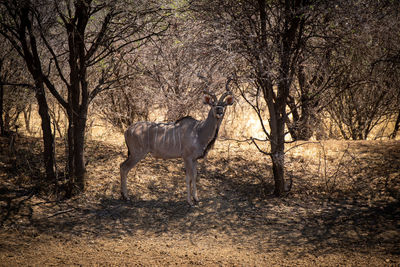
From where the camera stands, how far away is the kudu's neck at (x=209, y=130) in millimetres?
6480

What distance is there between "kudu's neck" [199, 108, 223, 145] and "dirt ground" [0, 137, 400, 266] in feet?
3.38

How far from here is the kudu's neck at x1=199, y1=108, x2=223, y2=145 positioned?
648cm

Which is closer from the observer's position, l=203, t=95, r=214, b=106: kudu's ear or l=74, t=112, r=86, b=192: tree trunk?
l=203, t=95, r=214, b=106: kudu's ear

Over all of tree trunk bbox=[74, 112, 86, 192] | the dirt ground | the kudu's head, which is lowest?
the dirt ground

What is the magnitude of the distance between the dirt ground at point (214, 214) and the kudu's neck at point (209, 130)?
1029mm

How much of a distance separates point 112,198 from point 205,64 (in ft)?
9.32

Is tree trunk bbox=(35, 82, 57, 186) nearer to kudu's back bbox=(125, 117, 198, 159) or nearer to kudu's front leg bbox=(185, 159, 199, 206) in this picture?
kudu's back bbox=(125, 117, 198, 159)

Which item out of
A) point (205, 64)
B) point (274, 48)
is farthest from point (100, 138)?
point (274, 48)

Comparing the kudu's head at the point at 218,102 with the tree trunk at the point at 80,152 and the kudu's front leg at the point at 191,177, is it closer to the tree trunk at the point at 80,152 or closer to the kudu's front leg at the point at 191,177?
the kudu's front leg at the point at 191,177

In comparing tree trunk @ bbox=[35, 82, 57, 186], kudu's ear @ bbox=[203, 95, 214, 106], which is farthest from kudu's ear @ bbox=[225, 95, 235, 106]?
tree trunk @ bbox=[35, 82, 57, 186]

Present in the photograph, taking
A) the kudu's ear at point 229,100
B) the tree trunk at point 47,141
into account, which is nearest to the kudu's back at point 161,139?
the kudu's ear at point 229,100

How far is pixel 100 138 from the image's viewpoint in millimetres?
10102

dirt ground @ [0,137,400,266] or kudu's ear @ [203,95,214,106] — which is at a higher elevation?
kudu's ear @ [203,95,214,106]

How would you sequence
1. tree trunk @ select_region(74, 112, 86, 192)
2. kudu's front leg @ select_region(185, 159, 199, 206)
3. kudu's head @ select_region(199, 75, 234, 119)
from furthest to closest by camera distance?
tree trunk @ select_region(74, 112, 86, 192), kudu's front leg @ select_region(185, 159, 199, 206), kudu's head @ select_region(199, 75, 234, 119)
